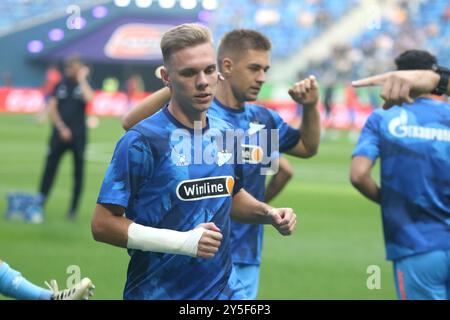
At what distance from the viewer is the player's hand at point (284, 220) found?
5156 millimetres

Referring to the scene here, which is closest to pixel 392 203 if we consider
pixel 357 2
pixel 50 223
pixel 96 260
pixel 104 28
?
pixel 96 260

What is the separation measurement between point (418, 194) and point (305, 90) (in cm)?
111

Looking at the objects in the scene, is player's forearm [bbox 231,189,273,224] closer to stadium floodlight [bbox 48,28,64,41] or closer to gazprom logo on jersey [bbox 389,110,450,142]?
gazprom logo on jersey [bbox 389,110,450,142]

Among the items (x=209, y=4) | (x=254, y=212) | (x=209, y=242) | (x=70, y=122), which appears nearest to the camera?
(x=209, y=242)

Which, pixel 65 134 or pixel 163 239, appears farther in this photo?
pixel 65 134

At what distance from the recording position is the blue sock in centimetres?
529

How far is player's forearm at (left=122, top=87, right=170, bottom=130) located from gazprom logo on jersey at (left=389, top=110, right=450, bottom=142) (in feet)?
5.64

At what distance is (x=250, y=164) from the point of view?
6684 mm

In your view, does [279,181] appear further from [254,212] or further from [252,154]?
[254,212]

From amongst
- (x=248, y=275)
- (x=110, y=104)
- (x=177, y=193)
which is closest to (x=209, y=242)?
(x=177, y=193)

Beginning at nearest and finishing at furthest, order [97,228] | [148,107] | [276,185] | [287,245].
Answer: [97,228] < [148,107] < [276,185] < [287,245]

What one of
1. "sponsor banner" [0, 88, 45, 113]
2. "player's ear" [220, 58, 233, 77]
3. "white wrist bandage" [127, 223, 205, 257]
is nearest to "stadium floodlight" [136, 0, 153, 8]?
"sponsor banner" [0, 88, 45, 113]
